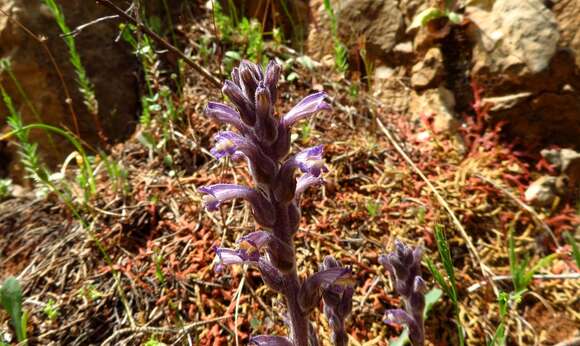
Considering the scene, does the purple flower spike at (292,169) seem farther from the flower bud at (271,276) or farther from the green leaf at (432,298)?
the green leaf at (432,298)

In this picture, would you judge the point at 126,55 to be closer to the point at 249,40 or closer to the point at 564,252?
the point at 249,40

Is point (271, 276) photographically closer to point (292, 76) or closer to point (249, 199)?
point (249, 199)

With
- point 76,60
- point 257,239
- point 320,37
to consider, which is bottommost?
point 257,239

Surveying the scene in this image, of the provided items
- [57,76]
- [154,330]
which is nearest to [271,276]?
[154,330]

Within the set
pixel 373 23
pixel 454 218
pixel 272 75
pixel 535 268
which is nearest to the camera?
pixel 272 75

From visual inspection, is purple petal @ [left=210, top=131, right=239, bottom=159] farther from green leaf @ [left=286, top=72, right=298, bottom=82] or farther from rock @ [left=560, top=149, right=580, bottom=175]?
rock @ [left=560, top=149, right=580, bottom=175]

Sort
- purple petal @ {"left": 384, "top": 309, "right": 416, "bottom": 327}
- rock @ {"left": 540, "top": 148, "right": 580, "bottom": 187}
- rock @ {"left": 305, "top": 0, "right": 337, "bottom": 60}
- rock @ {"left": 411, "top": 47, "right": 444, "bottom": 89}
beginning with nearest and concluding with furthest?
purple petal @ {"left": 384, "top": 309, "right": 416, "bottom": 327} → rock @ {"left": 540, "top": 148, "right": 580, "bottom": 187} → rock @ {"left": 411, "top": 47, "right": 444, "bottom": 89} → rock @ {"left": 305, "top": 0, "right": 337, "bottom": 60}

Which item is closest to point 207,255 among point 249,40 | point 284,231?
point 284,231

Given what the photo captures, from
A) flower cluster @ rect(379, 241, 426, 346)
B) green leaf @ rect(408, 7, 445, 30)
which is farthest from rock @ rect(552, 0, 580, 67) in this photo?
flower cluster @ rect(379, 241, 426, 346)
